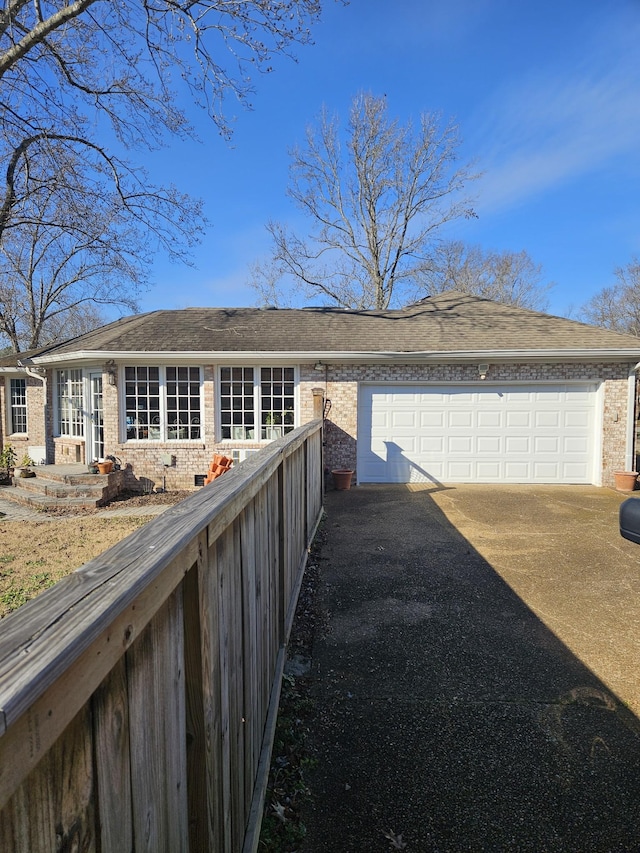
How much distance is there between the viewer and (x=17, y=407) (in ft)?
48.5

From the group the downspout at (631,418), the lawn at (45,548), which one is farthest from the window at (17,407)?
the downspout at (631,418)

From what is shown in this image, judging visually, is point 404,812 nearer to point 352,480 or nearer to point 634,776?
point 634,776

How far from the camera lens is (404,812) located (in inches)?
91.1

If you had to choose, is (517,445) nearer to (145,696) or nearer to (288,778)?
(288,778)

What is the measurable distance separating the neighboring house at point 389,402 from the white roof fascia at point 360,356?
34 millimetres

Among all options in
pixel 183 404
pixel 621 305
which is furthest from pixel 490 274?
pixel 183 404

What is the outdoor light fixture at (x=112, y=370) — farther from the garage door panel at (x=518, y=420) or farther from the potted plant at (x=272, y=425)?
the garage door panel at (x=518, y=420)

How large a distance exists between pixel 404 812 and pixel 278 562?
4.81 ft

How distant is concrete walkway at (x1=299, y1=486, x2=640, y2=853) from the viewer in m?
2.26

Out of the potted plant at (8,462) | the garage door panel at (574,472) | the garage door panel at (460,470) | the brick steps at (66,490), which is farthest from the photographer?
the potted plant at (8,462)

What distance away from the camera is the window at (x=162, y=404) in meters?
11.0

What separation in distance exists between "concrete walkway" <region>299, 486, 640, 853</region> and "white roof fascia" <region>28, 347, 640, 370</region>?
5.23 meters

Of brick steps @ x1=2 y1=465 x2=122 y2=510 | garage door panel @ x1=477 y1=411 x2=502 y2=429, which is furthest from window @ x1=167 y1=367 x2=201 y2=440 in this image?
garage door panel @ x1=477 y1=411 x2=502 y2=429

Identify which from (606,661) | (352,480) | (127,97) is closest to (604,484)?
(352,480)
